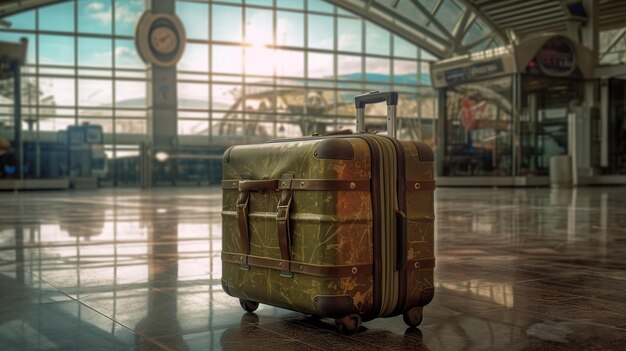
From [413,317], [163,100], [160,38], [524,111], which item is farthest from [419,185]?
[163,100]

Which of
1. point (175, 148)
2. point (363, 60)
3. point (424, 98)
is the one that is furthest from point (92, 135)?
point (424, 98)

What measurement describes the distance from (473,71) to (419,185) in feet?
83.5

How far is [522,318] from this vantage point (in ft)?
9.69

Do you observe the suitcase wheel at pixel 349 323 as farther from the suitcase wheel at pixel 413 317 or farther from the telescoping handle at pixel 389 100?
the telescoping handle at pixel 389 100

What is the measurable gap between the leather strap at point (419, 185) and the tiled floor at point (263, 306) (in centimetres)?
60

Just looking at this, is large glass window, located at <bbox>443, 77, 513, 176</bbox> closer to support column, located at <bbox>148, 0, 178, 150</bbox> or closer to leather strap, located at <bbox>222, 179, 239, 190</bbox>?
support column, located at <bbox>148, 0, 178, 150</bbox>

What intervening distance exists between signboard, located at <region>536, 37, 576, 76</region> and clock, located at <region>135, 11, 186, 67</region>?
59.2 ft

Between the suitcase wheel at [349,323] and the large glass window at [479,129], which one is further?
the large glass window at [479,129]

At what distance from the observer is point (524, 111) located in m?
26.0

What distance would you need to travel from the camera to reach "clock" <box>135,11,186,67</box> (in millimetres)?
32875

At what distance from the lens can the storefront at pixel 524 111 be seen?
2580cm

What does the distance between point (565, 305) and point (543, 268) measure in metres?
1.33

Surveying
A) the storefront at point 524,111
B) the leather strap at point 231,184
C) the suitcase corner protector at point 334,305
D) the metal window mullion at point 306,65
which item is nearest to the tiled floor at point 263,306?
the suitcase corner protector at point 334,305

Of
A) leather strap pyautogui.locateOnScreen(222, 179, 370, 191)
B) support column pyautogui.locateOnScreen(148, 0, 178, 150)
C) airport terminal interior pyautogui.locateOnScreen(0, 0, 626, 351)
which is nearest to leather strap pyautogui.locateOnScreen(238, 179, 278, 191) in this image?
leather strap pyautogui.locateOnScreen(222, 179, 370, 191)
